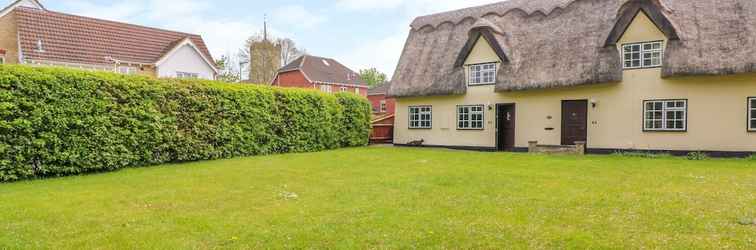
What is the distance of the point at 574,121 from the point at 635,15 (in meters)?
3.92

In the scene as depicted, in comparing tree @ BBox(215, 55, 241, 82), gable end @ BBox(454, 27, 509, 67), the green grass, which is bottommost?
the green grass

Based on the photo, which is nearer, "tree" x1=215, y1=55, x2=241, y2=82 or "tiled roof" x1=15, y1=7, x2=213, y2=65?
"tiled roof" x1=15, y1=7, x2=213, y2=65

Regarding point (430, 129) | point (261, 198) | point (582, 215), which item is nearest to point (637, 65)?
point (430, 129)

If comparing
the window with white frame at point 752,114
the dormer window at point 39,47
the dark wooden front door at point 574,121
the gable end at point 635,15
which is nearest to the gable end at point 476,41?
the dark wooden front door at point 574,121

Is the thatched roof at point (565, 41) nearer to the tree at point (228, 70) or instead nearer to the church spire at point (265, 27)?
the tree at point (228, 70)

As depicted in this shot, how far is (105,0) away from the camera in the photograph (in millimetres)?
17547

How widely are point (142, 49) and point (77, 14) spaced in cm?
333

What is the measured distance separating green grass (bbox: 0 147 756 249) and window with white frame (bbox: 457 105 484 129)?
7.00 metres

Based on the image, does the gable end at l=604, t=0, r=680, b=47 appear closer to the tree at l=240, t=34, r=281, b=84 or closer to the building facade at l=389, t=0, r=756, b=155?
the building facade at l=389, t=0, r=756, b=155

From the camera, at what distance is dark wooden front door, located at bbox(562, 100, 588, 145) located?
1532 cm

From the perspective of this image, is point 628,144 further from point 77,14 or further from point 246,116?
point 77,14

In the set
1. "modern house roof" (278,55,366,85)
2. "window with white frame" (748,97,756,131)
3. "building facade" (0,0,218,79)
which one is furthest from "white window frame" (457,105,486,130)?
"modern house roof" (278,55,366,85)

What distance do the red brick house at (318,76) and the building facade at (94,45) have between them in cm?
1569

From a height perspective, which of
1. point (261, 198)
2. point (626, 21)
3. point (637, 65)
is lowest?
point (261, 198)
